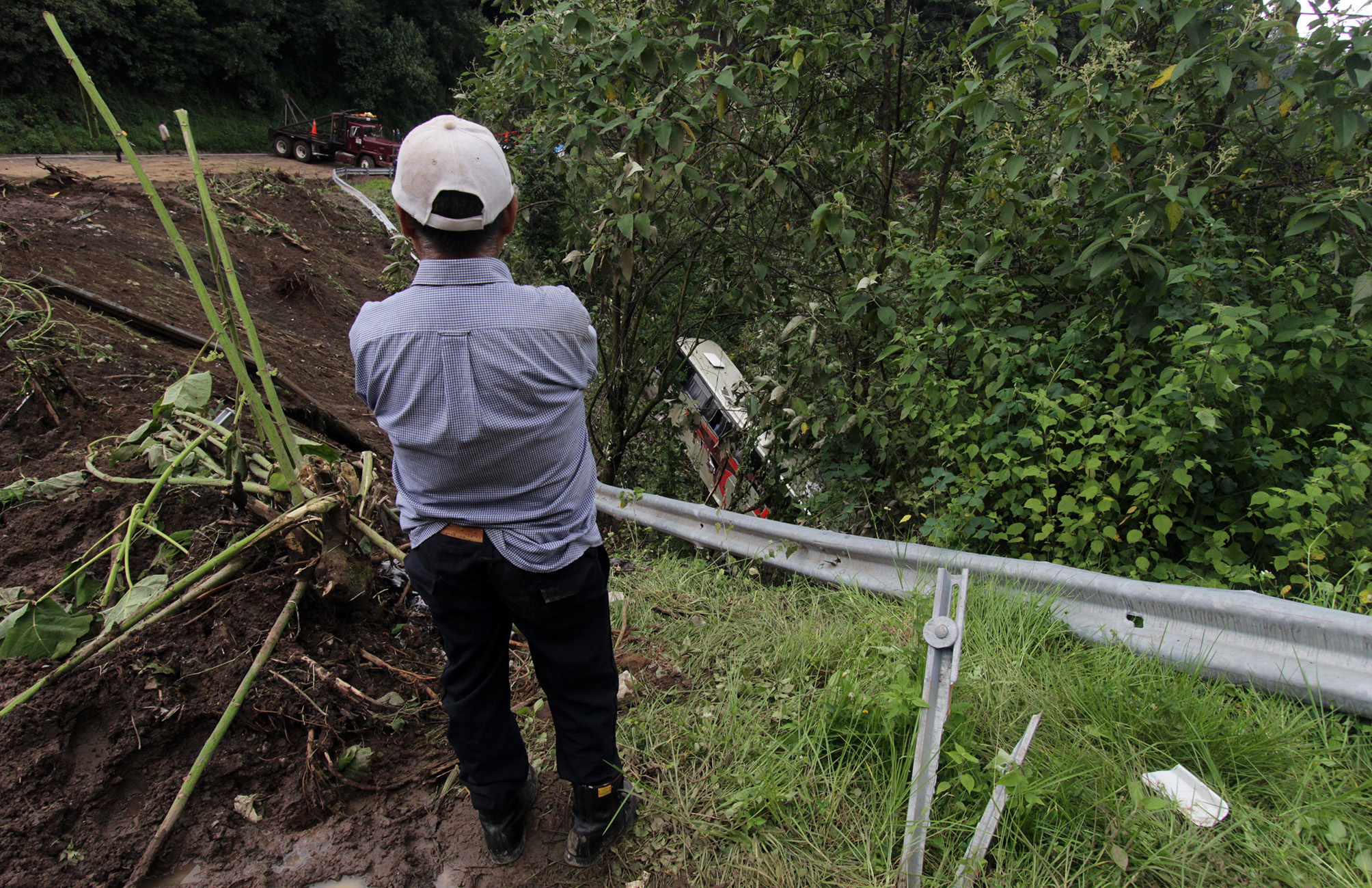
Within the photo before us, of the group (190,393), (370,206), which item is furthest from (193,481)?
(370,206)

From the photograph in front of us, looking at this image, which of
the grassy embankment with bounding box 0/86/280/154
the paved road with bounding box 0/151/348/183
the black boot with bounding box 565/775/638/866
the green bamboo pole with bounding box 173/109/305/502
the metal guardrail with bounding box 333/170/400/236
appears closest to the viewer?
the black boot with bounding box 565/775/638/866

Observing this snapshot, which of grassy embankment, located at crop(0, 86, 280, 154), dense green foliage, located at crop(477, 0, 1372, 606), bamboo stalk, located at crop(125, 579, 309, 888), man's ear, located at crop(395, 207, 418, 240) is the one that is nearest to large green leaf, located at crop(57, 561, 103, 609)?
bamboo stalk, located at crop(125, 579, 309, 888)

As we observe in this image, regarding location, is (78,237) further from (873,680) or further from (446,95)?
(446,95)

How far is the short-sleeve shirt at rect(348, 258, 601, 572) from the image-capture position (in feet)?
5.78

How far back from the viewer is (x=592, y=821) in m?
2.12

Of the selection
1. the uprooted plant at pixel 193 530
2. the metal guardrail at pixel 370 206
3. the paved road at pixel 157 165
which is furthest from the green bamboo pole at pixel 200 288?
the paved road at pixel 157 165

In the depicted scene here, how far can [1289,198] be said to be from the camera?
2.94 m

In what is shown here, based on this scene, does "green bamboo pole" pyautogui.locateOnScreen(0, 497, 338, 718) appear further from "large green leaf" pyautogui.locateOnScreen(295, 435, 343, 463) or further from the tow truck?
the tow truck

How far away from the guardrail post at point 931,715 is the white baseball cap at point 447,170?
4.53 feet

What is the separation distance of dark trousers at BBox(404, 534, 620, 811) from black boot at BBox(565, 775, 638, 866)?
4cm

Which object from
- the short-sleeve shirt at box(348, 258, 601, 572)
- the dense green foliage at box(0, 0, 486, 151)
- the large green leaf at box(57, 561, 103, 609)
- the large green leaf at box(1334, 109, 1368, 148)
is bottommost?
the large green leaf at box(57, 561, 103, 609)

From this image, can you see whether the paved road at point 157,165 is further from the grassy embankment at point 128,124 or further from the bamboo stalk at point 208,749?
the bamboo stalk at point 208,749

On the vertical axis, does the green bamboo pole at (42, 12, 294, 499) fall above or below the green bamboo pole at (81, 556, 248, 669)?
above

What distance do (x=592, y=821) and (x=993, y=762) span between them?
1117mm
